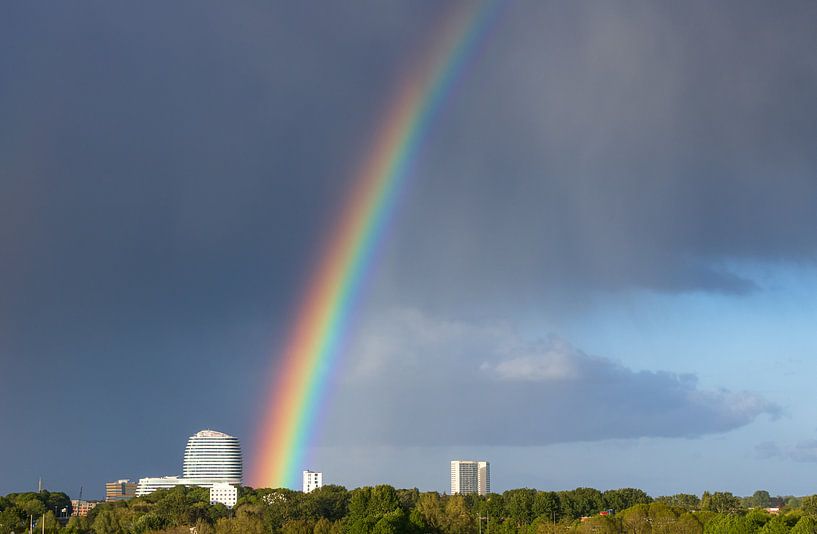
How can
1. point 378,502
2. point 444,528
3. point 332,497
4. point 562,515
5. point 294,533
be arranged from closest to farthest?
1. point 294,533
2. point 444,528
3. point 378,502
4. point 562,515
5. point 332,497

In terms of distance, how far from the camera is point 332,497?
18650 cm

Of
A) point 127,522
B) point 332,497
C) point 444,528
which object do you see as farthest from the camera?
point 332,497

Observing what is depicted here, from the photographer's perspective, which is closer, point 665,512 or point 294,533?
point 294,533

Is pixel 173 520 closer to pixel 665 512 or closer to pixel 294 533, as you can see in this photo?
pixel 294 533

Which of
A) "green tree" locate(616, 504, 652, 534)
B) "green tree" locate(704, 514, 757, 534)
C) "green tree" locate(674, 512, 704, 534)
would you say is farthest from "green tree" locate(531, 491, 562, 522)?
"green tree" locate(704, 514, 757, 534)

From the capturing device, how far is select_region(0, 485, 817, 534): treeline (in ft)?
368

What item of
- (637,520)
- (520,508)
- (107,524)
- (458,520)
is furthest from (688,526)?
(107,524)

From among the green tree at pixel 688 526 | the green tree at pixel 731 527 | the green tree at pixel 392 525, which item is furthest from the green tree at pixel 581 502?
the green tree at pixel 392 525

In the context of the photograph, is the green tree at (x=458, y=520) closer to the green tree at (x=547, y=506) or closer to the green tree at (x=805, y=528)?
the green tree at (x=547, y=506)

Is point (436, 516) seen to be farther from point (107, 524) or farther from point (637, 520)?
point (107, 524)

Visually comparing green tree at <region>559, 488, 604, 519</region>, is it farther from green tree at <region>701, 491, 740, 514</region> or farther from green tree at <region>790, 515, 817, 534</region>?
green tree at <region>790, 515, 817, 534</region>

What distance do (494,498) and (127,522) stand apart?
63663 mm

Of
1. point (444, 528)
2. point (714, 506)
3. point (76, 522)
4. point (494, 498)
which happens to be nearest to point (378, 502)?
point (444, 528)

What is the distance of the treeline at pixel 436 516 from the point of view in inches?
4414
